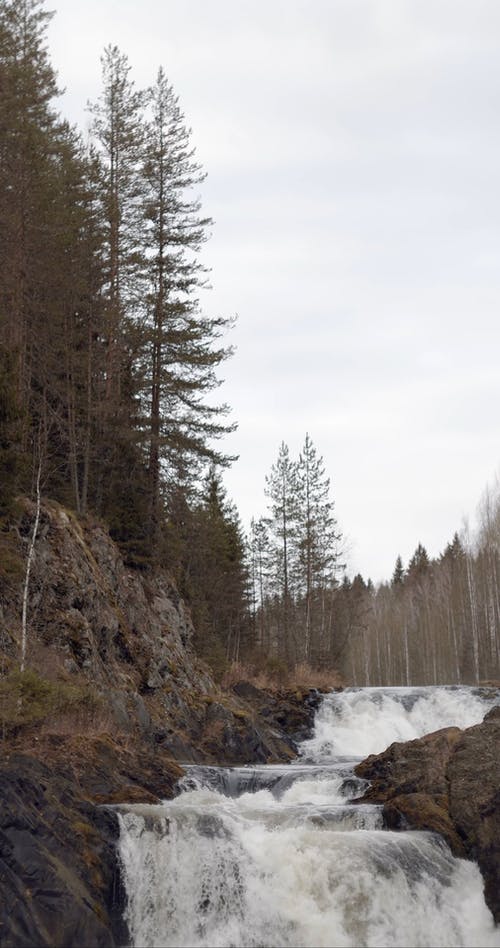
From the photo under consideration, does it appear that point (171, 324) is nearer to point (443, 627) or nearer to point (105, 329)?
point (105, 329)

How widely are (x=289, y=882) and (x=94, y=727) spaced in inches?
213

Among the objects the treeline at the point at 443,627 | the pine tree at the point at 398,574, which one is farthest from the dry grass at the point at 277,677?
the pine tree at the point at 398,574

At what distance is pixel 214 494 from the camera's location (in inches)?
1893

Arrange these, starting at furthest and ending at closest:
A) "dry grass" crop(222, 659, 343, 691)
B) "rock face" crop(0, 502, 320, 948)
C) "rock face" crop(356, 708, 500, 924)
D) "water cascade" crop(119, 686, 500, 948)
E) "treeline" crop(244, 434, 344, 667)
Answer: "treeline" crop(244, 434, 344, 667) → "dry grass" crop(222, 659, 343, 691) → "rock face" crop(356, 708, 500, 924) → "water cascade" crop(119, 686, 500, 948) → "rock face" crop(0, 502, 320, 948)

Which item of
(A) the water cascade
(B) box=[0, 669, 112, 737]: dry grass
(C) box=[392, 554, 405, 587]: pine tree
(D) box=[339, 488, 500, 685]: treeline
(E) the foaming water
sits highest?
(C) box=[392, 554, 405, 587]: pine tree

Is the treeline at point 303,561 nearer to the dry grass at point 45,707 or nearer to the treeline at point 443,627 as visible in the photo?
the treeline at point 443,627

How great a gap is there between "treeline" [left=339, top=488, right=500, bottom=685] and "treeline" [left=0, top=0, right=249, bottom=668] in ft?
77.8

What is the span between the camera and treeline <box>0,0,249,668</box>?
2308 centimetres

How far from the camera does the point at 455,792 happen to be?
46.8 ft

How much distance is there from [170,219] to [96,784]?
22464 millimetres

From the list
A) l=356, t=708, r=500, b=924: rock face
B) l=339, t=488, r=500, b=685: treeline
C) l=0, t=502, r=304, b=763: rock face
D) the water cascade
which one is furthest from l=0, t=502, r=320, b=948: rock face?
l=339, t=488, r=500, b=685: treeline

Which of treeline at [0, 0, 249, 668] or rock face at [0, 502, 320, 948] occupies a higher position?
treeline at [0, 0, 249, 668]

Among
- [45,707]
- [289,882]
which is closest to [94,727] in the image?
[45,707]

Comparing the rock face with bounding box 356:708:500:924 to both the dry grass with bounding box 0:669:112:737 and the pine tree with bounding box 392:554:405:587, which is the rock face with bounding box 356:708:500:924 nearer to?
the dry grass with bounding box 0:669:112:737
